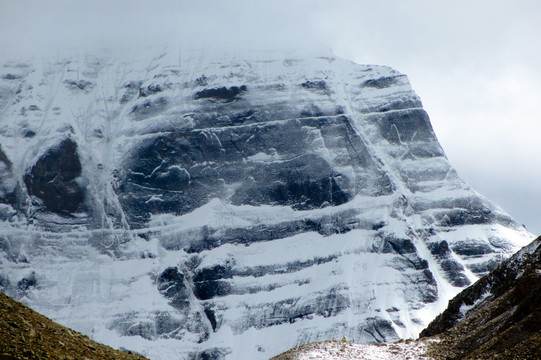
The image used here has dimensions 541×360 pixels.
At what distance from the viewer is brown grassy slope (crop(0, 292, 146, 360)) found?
4347cm

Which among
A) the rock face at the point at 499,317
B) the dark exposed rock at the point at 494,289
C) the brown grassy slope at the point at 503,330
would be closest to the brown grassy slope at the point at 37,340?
the brown grassy slope at the point at 503,330

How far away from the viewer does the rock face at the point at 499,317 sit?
168ft

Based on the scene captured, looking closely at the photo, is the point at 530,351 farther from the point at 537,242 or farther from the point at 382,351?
the point at 537,242

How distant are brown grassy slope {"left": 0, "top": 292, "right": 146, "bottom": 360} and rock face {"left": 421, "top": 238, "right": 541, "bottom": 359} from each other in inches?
712

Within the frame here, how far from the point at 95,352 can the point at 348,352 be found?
55.3 ft

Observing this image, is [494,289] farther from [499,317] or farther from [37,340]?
[37,340]

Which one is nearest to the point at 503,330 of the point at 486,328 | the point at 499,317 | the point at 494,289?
the point at 486,328

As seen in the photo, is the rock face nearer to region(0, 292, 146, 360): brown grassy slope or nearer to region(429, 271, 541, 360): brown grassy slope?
region(429, 271, 541, 360): brown grassy slope

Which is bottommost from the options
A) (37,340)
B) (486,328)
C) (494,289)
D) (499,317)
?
(37,340)

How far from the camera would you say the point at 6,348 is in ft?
141

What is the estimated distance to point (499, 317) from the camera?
184 feet

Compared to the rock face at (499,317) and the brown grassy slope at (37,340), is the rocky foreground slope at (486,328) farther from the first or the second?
the brown grassy slope at (37,340)

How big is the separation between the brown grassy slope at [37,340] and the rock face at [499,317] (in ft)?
59.3

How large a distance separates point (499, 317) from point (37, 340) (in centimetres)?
2507
